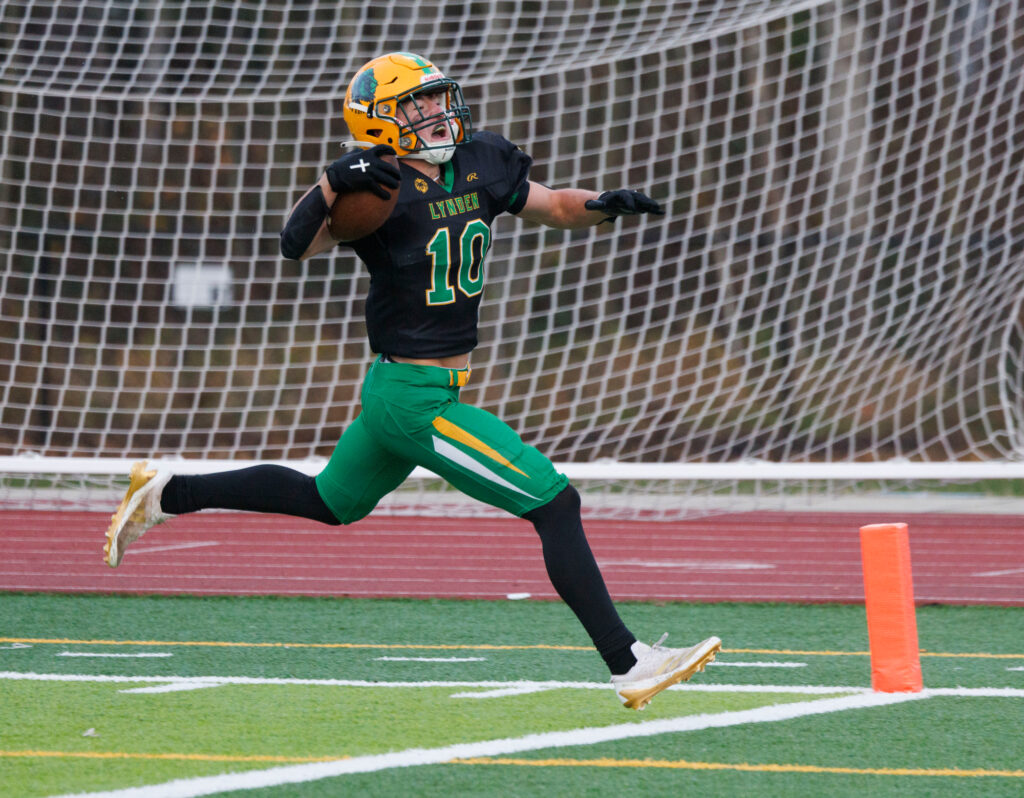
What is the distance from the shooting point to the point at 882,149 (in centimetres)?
1013

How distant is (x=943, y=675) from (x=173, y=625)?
296cm

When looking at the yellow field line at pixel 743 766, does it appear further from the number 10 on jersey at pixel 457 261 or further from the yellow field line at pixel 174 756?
the number 10 on jersey at pixel 457 261

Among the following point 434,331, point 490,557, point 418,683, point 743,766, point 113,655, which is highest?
point 434,331

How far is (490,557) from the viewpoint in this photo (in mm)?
8766

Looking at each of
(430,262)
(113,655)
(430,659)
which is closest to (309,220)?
(430,262)

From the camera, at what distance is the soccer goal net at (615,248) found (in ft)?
32.8

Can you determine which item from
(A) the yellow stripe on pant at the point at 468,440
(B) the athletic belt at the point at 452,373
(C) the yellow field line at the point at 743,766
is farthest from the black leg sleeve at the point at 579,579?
(C) the yellow field line at the point at 743,766

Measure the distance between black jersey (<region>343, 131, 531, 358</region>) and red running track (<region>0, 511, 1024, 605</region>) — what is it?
319 cm

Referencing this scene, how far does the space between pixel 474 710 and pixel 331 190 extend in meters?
1.43

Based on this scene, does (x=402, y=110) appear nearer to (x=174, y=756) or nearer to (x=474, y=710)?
(x=474, y=710)

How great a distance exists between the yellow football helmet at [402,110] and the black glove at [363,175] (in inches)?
12.3

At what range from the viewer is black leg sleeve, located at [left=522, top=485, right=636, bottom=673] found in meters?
4.07

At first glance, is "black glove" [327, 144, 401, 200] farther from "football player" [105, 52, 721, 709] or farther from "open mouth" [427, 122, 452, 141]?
"open mouth" [427, 122, 452, 141]

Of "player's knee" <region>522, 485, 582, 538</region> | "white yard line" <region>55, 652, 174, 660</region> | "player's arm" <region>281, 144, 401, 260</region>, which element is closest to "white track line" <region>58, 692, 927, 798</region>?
"player's knee" <region>522, 485, 582, 538</region>
